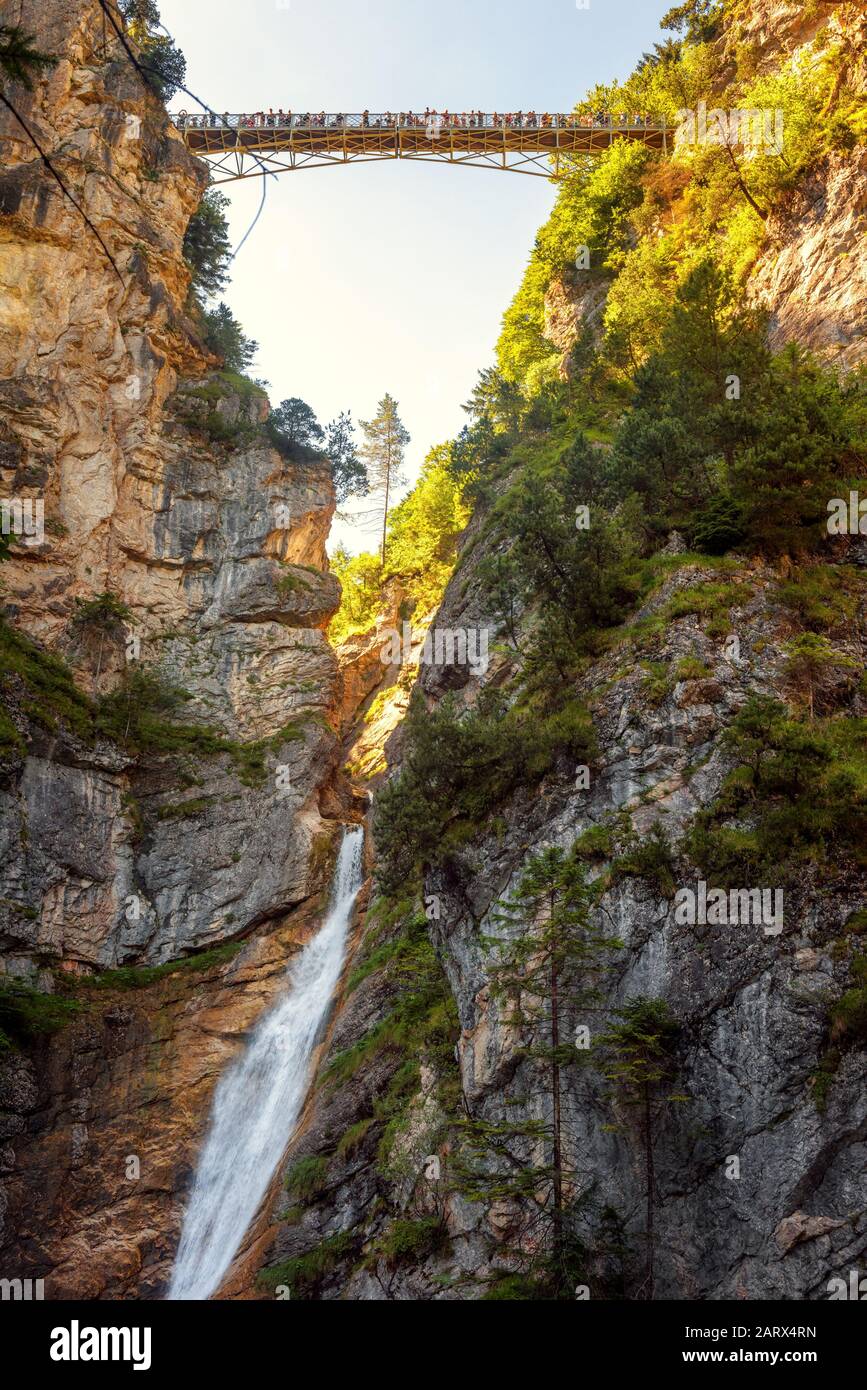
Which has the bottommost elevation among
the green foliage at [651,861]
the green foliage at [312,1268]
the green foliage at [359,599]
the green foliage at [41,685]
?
the green foliage at [312,1268]

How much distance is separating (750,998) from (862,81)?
110 ft

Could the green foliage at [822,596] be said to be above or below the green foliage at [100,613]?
below

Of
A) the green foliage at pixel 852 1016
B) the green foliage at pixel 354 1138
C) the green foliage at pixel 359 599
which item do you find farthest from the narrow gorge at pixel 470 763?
the green foliage at pixel 359 599

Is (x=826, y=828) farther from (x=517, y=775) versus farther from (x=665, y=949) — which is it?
(x=517, y=775)

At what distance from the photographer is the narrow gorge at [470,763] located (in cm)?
1559

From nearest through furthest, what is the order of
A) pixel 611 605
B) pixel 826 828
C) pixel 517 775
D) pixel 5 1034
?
pixel 826 828 < pixel 517 775 < pixel 611 605 < pixel 5 1034

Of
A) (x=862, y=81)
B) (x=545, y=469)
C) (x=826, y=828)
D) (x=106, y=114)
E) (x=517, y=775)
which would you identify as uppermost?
(x=106, y=114)

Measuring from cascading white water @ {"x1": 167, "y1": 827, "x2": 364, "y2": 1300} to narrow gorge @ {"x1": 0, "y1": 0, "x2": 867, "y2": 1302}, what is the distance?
0.13 metres

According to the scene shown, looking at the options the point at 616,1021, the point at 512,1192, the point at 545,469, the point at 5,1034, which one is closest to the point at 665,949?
the point at 616,1021

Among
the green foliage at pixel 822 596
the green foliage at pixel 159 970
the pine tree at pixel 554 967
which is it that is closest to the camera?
the pine tree at pixel 554 967

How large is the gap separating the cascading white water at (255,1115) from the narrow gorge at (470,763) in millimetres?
132

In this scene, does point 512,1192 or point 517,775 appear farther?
point 517,775

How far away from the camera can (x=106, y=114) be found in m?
40.9

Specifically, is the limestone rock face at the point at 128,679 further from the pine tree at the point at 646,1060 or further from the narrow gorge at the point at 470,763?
the pine tree at the point at 646,1060
